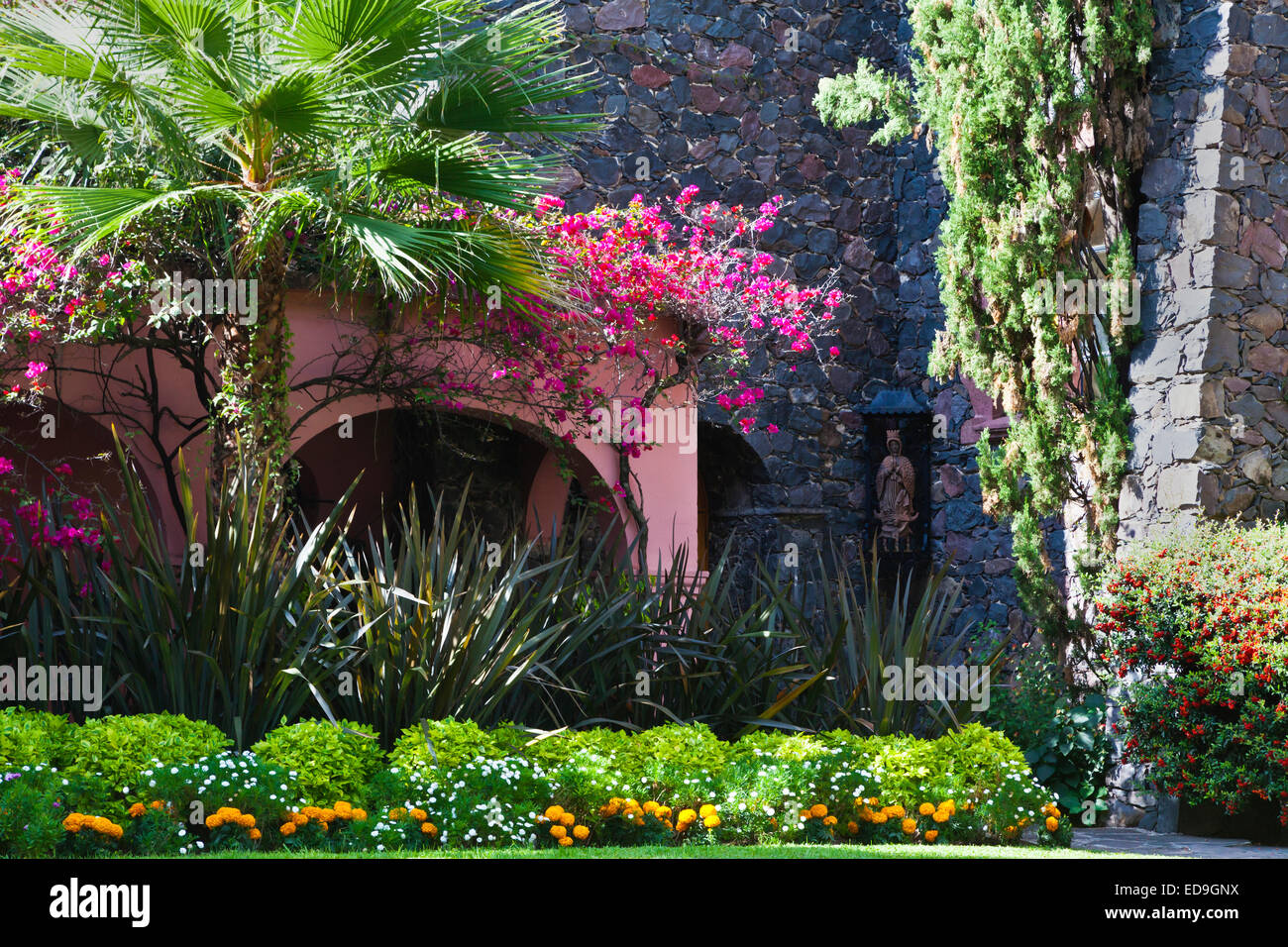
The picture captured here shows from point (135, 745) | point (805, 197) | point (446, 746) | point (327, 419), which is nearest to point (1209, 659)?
point (446, 746)

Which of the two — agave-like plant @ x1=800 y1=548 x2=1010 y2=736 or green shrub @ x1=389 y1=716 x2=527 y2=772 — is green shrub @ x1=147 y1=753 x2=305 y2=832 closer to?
green shrub @ x1=389 y1=716 x2=527 y2=772

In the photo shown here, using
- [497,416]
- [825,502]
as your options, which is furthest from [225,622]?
[825,502]

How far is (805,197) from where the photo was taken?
14.7 m

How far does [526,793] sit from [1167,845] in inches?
160

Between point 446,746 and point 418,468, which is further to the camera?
point 418,468

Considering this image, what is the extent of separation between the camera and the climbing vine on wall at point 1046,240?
936cm

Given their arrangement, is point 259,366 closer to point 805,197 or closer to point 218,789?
point 218,789

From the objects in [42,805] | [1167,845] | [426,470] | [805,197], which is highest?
[805,197]

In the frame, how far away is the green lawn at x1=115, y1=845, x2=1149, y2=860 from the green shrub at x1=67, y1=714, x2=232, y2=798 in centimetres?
51

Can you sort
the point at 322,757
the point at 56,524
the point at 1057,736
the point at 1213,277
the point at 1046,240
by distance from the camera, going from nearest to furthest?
the point at 322,757 < the point at 56,524 < the point at 1057,736 < the point at 1213,277 < the point at 1046,240

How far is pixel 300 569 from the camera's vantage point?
578 cm

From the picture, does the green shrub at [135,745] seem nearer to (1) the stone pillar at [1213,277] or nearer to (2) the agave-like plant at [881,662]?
(2) the agave-like plant at [881,662]
